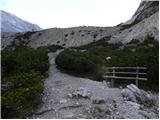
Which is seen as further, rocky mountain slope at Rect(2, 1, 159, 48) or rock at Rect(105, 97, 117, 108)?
rocky mountain slope at Rect(2, 1, 159, 48)

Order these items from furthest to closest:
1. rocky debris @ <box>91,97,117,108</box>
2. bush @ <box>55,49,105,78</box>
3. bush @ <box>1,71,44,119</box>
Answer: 1. bush @ <box>55,49,105,78</box>
2. rocky debris @ <box>91,97,117,108</box>
3. bush @ <box>1,71,44,119</box>

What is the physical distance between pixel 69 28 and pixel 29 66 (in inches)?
1915

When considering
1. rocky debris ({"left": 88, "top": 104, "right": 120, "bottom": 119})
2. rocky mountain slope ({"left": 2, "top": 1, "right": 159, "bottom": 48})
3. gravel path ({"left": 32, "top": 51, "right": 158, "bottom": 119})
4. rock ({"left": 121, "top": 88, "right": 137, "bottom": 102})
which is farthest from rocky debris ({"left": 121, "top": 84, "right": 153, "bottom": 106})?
rocky mountain slope ({"left": 2, "top": 1, "right": 159, "bottom": 48})

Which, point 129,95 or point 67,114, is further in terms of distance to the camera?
point 129,95

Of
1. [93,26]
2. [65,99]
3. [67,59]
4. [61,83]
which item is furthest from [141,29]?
[65,99]

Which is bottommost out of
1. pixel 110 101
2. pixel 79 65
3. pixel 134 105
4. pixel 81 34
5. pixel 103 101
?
pixel 134 105

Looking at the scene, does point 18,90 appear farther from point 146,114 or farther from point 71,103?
point 146,114

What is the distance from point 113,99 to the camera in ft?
39.2

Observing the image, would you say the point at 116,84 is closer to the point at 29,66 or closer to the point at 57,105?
the point at 29,66

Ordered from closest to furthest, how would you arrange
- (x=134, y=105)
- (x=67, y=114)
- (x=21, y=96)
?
(x=67, y=114), (x=21, y=96), (x=134, y=105)

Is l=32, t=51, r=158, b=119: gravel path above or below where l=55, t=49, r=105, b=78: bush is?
below

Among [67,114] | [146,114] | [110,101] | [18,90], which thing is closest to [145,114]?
[146,114]

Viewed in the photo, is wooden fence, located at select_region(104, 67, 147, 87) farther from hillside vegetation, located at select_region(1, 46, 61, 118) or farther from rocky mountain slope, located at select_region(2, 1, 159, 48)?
rocky mountain slope, located at select_region(2, 1, 159, 48)

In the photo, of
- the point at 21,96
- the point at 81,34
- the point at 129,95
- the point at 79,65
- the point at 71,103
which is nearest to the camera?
the point at 21,96
